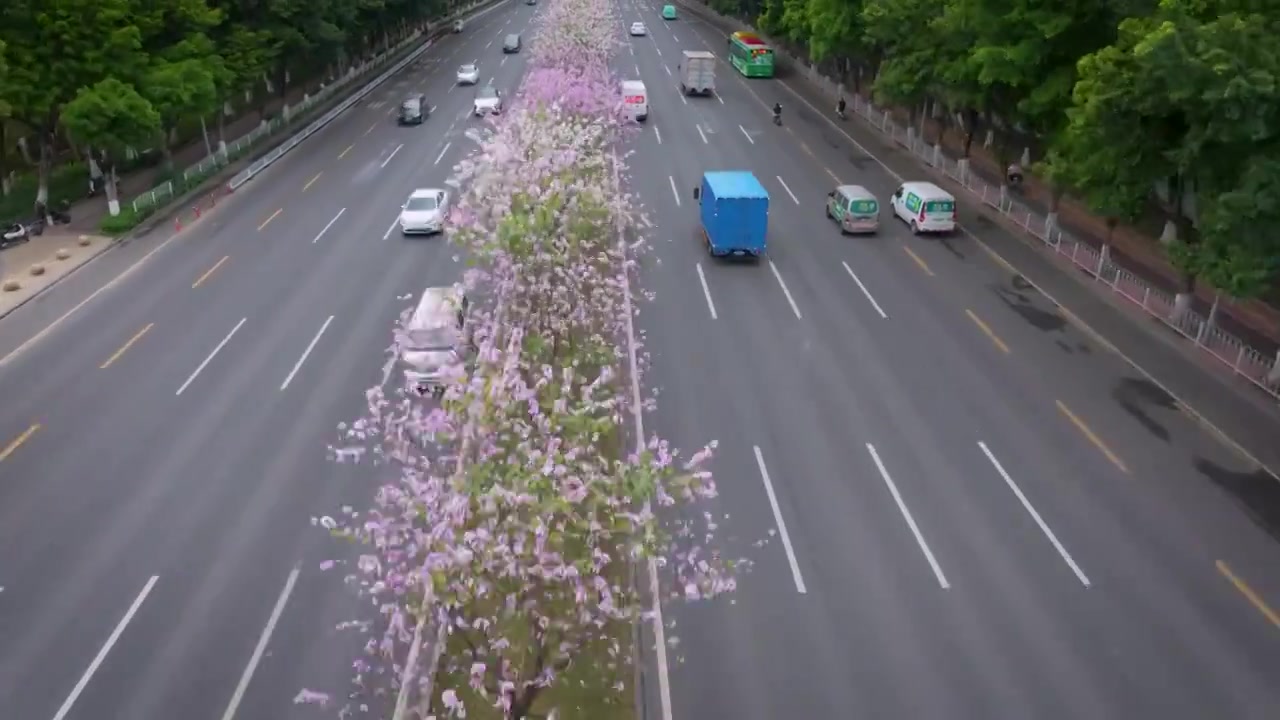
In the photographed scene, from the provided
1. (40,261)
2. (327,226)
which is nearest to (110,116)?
(40,261)

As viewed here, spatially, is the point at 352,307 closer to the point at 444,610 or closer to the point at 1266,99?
the point at 444,610

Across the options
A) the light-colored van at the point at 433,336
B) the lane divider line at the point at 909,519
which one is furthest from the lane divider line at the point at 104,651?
the lane divider line at the point at 909,519

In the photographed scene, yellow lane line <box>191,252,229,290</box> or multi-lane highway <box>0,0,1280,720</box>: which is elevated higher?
yellow lane line <box>191,252,229,290</box>

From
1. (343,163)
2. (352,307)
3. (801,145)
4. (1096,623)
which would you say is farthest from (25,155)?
(1096,623)

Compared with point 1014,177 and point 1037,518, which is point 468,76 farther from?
point 1037,518

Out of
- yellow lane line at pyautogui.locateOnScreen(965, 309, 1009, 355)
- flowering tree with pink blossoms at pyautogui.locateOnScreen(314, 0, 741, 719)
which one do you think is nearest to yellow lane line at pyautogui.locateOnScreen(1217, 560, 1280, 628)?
flowering tree with pink blossoms at pyautogui.locateOnScreen(314, 0, 741, 719)

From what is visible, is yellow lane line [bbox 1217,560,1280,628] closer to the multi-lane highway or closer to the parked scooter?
the multi-lane highway

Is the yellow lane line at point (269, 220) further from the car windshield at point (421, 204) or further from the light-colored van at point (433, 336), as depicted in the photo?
the light-colored van at point (433, 336)
